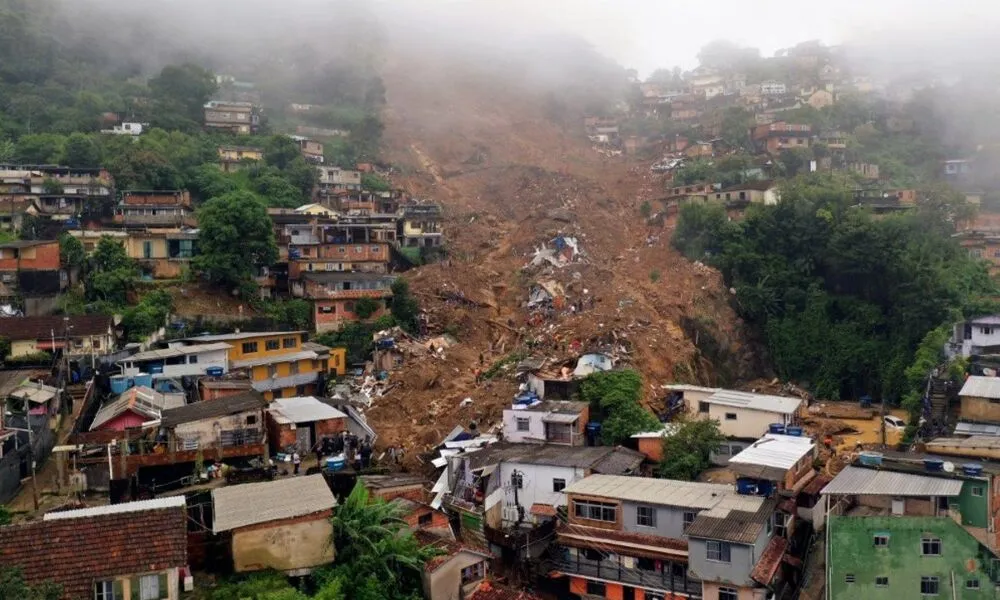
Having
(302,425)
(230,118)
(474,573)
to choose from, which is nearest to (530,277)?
(302,425)

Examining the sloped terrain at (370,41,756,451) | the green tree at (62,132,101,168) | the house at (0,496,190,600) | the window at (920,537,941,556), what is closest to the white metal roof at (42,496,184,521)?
the house at (0,496,190,600)

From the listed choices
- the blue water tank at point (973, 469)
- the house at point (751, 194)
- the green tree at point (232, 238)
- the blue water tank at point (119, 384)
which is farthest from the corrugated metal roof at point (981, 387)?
the green tree at point (232, 238)

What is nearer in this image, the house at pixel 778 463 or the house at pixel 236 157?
the house at pixel 778 463

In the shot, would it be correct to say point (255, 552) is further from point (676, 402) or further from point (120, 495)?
point (676, 402)

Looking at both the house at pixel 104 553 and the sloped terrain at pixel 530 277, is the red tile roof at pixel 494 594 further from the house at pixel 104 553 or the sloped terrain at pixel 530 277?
the sloped terrain at pixel 530 277

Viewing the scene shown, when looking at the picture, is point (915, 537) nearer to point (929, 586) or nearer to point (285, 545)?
point (929, 586)

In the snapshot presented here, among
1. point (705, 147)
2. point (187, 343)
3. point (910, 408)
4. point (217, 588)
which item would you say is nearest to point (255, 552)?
point (217, 588)
